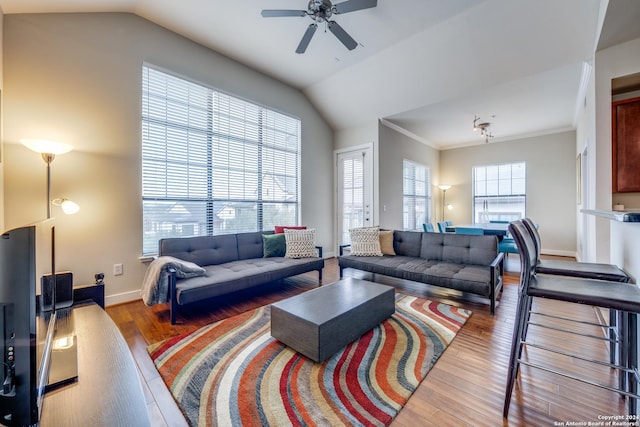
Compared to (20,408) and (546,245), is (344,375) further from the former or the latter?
(546,245)

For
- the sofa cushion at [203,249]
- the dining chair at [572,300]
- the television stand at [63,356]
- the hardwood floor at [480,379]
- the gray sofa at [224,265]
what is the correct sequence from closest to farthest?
the television stand at [63,356]
the dining chair at [572,300]
the hardwood floor at [480,379]
the gray sofa at [224,265]
the sofa cushion at [203,249]

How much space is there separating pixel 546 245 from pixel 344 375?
22.5 ft

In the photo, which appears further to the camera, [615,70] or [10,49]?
[615,70]

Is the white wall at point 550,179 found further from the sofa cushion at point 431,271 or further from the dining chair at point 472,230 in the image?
the sofa cushion at point 431,271

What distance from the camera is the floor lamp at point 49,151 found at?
233 centimetres

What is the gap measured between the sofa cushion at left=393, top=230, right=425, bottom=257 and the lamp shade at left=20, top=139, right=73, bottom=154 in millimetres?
4149

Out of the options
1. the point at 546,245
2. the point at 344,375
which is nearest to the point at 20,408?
the point at 344,375

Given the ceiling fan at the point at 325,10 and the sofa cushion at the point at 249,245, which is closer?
the ceiling fan at the point at 325,10

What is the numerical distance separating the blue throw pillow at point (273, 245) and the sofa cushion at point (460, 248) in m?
2.09

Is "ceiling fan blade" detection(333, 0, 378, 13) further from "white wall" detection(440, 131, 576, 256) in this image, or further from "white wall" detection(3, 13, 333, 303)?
"white wall" detection(440, 131, 576, 256)

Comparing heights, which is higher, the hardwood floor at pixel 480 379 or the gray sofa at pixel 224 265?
the gray sofa at pixel 224 265

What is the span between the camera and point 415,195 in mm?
6953

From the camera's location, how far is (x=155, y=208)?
349 centimetres

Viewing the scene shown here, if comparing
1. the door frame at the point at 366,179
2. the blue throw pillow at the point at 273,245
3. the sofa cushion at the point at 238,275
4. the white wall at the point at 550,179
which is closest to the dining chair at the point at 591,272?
the sofa cushion at the point at 238,275
